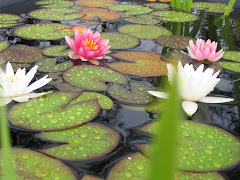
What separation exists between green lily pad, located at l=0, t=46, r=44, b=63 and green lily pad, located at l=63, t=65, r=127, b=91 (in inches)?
12.8

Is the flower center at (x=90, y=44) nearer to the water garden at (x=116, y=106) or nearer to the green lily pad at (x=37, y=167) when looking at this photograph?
the water garden at (x=116, y=106)

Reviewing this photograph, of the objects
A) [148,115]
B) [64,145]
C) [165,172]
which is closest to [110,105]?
[148,115]

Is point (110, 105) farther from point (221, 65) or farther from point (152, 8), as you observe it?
point (152, 8)

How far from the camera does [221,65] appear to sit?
73.1 inches

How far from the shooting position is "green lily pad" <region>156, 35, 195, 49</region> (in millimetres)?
2137

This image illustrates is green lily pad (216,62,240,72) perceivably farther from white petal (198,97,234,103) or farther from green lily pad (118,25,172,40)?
green lily pad (118,25,172,40)

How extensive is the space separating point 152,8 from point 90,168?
2645 mm

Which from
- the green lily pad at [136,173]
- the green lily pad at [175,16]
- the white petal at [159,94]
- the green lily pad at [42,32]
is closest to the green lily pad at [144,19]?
the green lily pad at [175,16]

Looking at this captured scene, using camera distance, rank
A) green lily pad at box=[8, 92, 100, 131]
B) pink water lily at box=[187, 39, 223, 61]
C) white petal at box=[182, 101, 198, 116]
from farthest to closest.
Result: 1. pink water lily at box=[187, 39, 223, 61]
2. white petal at box=[182, 101, 198, 116]
3. green lily pad at box=[8, 92, 100, 131]

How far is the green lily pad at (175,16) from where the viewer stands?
2.85 meters

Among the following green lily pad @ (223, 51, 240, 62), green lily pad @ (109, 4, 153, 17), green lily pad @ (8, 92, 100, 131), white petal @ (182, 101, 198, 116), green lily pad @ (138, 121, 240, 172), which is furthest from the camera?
green lily pad @ (109, 4, 153, 17)

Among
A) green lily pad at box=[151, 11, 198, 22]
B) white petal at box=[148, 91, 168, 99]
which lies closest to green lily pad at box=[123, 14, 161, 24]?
green lily pad at box=[151, 11, 198, 22]

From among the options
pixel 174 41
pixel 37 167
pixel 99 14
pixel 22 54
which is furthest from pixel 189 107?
pixel 99 14

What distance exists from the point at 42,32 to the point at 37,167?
1.56 m
